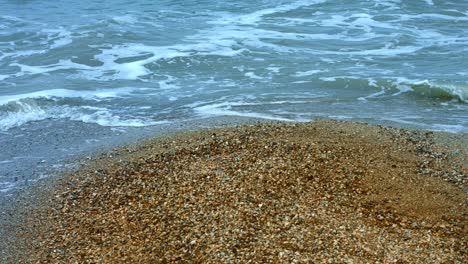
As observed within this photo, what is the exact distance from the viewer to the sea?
972 centimetres

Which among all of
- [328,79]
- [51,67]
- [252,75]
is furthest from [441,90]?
[51,67]

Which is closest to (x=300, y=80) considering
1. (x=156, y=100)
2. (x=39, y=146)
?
(x=156, y=100)

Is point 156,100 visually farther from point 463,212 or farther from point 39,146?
point 463,212

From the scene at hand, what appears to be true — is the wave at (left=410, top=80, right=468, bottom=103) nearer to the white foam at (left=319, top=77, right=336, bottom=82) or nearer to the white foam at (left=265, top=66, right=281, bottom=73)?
the white foam at (left=319, top=77, right=336, bottom=82)

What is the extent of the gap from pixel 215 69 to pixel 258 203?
24.0 feet

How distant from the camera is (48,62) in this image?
45.3ft

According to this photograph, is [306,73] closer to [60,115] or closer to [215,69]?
[215,69]

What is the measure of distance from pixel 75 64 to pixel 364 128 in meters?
8.00

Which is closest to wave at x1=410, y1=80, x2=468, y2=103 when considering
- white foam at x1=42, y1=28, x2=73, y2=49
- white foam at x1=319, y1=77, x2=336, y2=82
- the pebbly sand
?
white foam at x1=319, y1=77, x2=336, y2=82

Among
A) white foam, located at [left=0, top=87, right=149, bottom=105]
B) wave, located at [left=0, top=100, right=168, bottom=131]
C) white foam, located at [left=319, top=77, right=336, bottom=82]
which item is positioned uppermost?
white foam, located at [left=319, top=77, right=336, bottom=82]

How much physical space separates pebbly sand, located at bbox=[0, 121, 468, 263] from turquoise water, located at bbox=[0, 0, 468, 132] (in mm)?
1763

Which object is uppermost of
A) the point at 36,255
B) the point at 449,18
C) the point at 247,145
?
the point at 449,18

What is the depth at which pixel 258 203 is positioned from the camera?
629 cm

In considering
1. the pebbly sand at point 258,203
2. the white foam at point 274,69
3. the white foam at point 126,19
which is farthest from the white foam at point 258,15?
the pebbly sand at point 258,203
